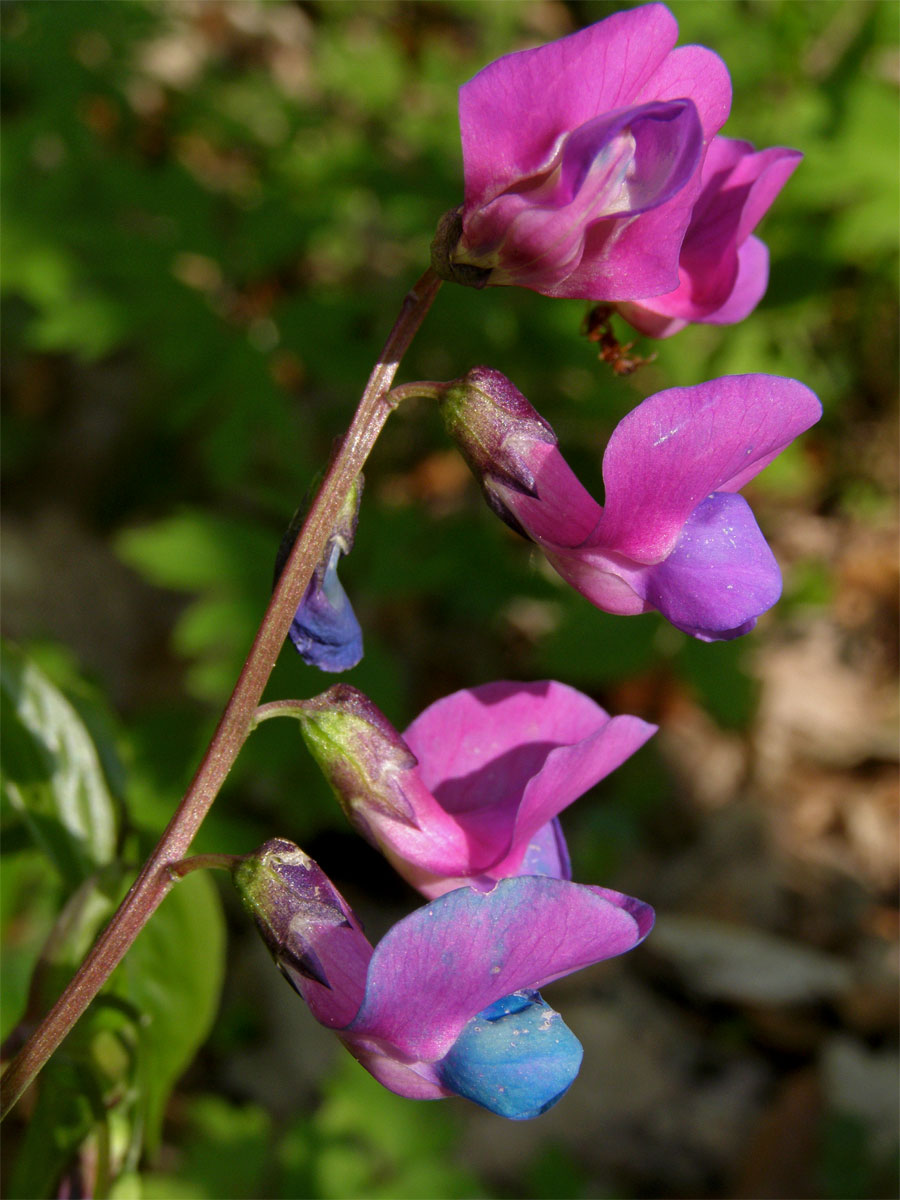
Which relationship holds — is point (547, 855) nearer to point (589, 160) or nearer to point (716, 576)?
point (716, 576)

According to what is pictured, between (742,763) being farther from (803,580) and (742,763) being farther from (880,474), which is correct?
(880,474)

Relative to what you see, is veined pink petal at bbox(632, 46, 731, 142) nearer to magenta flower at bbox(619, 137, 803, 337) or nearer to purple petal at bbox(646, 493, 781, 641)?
magenta flower at bbox(619, 137, 803, 337)

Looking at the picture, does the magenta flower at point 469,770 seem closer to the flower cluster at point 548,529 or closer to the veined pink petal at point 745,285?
the flower cluster at point 548,529

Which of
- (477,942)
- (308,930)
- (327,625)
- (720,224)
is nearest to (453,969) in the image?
(477,942)

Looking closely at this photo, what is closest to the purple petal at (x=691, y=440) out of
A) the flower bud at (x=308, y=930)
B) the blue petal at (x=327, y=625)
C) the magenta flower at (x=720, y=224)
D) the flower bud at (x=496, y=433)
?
the flower bud at (x=496, y=433)

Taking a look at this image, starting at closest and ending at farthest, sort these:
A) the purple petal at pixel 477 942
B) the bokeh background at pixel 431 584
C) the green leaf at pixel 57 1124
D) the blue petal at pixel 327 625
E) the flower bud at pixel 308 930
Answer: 1. the purple petal at pixel 477 942
2. the flower bud at pixel 308 930
3. the blue petal at pixel 327 625
4. the green leaf at pixel 57 1124
5. the bokeh background at pixel 431 584

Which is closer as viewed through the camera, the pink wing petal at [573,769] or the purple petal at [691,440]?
the purple petal at [691,440]
